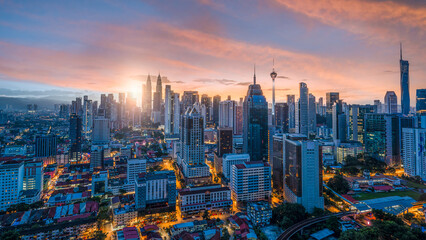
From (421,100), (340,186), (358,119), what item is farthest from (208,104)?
(340,186)

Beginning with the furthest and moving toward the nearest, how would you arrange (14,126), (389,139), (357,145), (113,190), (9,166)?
(14,126)
(357,145)
(389,139)
(113,190)
(9,166)

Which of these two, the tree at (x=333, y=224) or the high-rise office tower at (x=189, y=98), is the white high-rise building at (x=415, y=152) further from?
the high-rise office tower at (x=189, y=98)

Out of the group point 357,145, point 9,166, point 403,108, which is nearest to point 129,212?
point 9,166

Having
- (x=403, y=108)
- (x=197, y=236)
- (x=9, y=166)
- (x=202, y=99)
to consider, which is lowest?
(x=197, y=236)

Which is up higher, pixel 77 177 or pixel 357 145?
pixel 357 145

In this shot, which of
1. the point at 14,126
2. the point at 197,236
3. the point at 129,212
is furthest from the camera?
the point at 14,126

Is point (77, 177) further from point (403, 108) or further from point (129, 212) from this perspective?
point (403, 108)

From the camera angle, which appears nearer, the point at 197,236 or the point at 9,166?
the point at 197,236

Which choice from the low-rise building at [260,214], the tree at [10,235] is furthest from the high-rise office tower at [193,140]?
the tree at [10,235]
